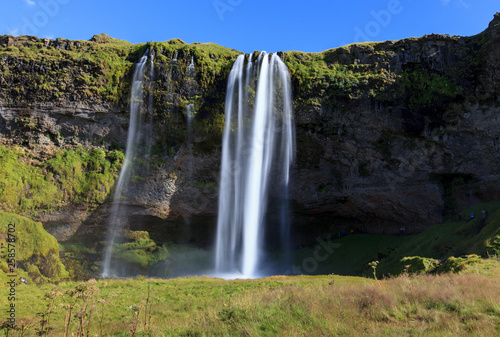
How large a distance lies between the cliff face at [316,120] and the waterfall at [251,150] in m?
1.30

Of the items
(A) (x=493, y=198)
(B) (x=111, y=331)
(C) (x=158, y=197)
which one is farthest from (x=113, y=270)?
(A) (x=493, y=198)

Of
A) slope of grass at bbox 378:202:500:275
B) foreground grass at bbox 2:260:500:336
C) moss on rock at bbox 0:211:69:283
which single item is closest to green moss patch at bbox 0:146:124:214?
moss on rock at bbox 0:211:69:283

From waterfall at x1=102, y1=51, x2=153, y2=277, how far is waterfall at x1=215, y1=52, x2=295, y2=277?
8581 mm

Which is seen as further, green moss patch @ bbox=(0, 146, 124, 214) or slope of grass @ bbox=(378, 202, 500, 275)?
green moss patch @ bbox=(0, 146, 124, 214)

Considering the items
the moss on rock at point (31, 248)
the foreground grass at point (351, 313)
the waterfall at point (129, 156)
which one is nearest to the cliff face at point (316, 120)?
the waterfall at point (129, 156)

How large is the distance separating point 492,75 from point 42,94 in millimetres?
42081

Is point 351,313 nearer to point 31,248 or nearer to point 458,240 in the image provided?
point 458,240

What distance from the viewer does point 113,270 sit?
97.2 feet

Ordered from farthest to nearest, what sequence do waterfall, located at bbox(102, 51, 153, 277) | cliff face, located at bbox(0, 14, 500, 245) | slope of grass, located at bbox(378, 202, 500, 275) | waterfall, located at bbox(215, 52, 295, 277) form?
waterfall, located at bbox(215, 52, 295, 277) < waterfall, located at bbox(102, 51, 153, 277) < cliff face, located at bbox(0, 14, 500, 245) < slope of grass, located at bbox(378, 202, 500, 275)

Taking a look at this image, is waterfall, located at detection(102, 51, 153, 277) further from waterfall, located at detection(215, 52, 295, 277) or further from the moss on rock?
waterfall, located at detection(215, 52, 295, 277)

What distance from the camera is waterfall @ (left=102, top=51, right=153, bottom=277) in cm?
2952

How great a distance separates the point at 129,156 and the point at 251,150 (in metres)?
12.3

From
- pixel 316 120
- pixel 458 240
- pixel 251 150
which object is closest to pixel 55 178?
pixel 251 150

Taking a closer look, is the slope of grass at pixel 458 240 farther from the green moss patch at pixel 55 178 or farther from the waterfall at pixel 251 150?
the green moss patch at pixel 55 178
